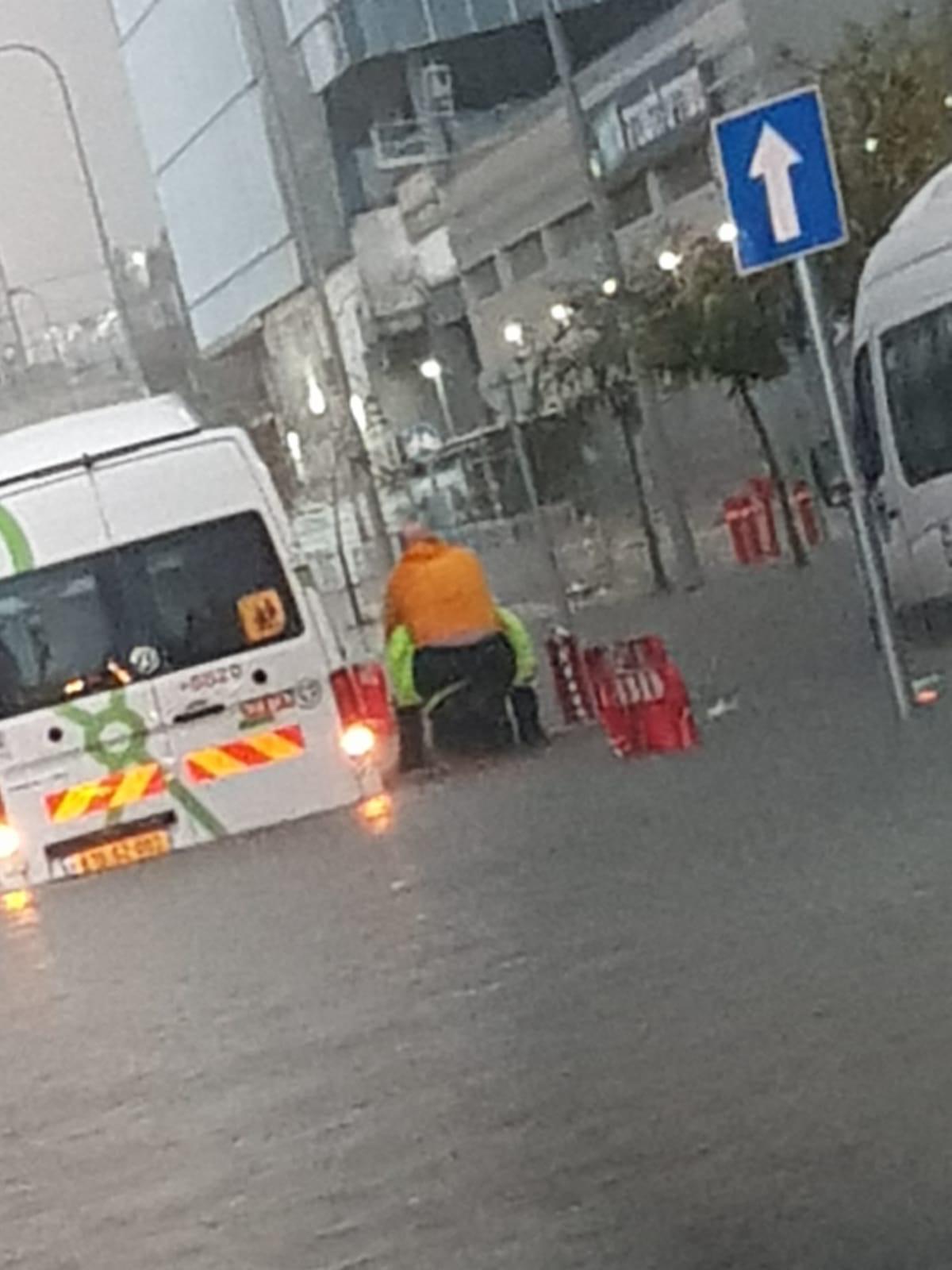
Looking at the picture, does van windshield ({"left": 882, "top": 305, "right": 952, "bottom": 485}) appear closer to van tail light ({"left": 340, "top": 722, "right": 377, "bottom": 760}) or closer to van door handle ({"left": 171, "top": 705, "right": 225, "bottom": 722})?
van tail light ({"left": 340, "top": 722, "right": 377, "bottom": 760})

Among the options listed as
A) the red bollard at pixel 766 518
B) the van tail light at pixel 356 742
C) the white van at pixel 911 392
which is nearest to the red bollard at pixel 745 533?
the red bollard at pixel 766 518

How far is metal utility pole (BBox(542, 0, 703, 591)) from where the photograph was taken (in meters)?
45.2

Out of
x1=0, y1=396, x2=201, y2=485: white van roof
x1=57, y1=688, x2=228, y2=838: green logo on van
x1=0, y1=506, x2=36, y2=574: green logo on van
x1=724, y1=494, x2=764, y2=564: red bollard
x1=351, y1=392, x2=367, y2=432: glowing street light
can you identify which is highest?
x1=0, y1=396, x2=201, y2=485: white van roof

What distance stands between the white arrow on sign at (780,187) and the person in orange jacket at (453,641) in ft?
23.3

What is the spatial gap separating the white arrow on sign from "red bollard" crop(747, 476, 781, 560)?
94.6 ft

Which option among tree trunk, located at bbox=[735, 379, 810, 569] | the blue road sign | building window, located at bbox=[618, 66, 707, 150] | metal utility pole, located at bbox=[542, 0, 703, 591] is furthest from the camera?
building window, located at bbox=[618, 66, 707, 150]

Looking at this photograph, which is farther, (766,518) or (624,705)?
(766,518)

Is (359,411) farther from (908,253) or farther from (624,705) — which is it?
(624,705)

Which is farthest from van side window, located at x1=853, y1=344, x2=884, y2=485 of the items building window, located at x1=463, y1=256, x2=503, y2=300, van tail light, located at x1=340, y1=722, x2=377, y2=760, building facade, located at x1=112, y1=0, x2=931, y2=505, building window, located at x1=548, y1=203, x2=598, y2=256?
building window, located at x1=463, y1=256, x2=503, y2=300

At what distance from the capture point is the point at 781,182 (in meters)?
15.9

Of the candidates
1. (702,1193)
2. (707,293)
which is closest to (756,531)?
(707,293)

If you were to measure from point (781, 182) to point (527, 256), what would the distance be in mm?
40709

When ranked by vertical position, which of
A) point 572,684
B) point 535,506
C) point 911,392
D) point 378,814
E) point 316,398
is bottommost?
point 572,684

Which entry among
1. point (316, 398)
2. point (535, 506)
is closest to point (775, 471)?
point (535, 506)
